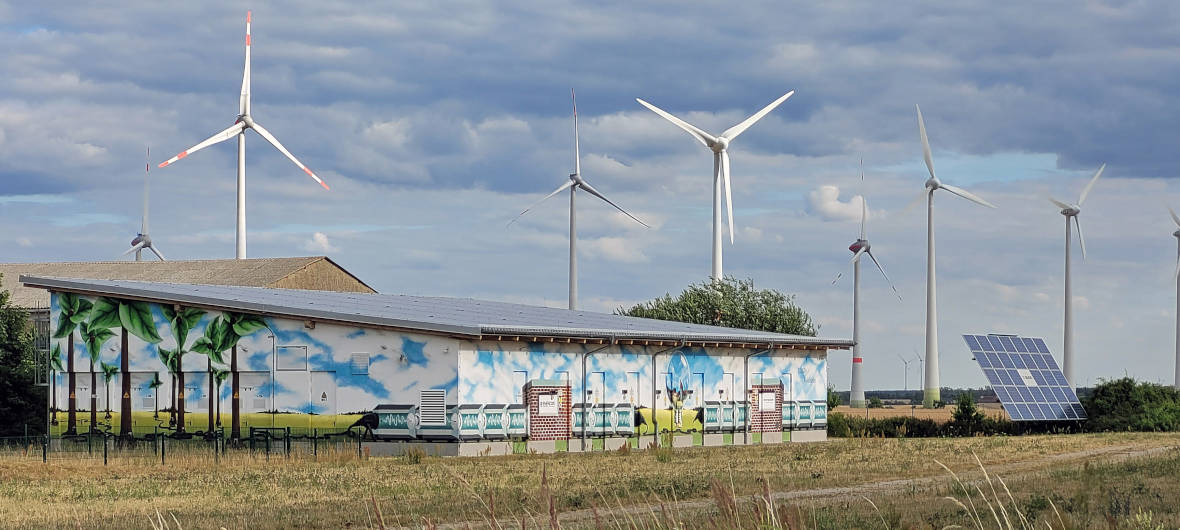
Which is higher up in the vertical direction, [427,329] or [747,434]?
[427,329]

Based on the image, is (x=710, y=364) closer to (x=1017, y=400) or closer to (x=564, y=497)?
(x=1017, y=400)

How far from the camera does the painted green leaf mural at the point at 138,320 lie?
45.8 metres

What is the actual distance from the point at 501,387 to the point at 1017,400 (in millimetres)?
26488

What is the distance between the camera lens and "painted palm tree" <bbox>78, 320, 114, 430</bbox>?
46.8 m

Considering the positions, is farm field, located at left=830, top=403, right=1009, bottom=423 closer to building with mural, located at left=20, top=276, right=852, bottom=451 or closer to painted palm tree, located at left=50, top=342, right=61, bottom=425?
building with mural, located at left=20, top=276, right=852, bottom=451

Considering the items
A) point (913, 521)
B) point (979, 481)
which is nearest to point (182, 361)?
point (979, 481)

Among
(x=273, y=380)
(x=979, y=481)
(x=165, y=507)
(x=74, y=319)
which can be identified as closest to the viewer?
(x=165, y=507)

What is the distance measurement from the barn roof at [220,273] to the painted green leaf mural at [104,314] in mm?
24536

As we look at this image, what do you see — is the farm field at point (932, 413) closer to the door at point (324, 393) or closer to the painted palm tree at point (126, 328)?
the door at point (324, 393)

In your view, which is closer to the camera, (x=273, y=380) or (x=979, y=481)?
(x=979, y=481)

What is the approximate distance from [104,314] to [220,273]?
32288 mm

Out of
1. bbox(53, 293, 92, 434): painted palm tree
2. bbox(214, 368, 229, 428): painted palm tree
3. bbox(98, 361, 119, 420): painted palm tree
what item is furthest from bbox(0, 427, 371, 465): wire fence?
bbox(98, 361, 119, 420): painted palm tree

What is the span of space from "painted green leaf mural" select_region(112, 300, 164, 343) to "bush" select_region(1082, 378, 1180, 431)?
126ft

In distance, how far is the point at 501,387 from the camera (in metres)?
42.0
